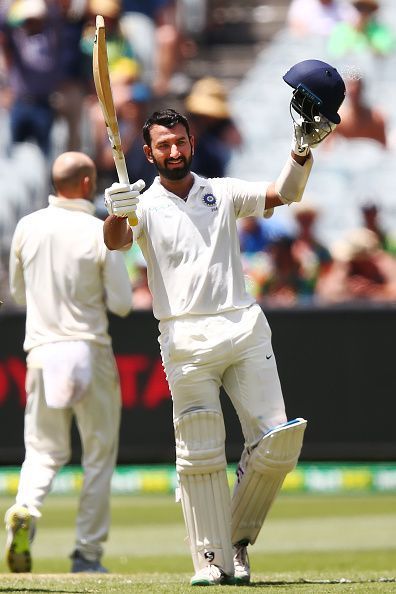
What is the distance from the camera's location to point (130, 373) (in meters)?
10.8

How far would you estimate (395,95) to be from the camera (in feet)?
43.6

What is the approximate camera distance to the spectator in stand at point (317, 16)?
1327cm

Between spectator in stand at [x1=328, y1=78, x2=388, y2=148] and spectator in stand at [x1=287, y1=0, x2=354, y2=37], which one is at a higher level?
spectator in stand at [x1=287, y1=0, x2=354, y2=37]

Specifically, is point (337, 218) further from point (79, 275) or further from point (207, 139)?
point (79, 275)

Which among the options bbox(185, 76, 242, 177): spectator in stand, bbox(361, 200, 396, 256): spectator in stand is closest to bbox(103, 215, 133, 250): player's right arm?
bbox(361, 200, 396, 256): spectator in stand

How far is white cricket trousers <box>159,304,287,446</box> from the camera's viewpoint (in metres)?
5.36

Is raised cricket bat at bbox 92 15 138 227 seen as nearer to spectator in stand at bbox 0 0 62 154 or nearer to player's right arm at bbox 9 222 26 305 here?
player's right arm at bbox 9 222 26 305

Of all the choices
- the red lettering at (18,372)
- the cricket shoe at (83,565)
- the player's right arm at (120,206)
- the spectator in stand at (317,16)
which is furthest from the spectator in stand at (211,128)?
the player's right arm at (120,206)

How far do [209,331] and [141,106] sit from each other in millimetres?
7464

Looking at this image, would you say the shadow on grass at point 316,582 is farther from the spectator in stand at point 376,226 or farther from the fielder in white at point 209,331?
the spectator in stand at point 376,226

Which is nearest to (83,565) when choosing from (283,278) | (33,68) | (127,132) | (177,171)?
(177,171)

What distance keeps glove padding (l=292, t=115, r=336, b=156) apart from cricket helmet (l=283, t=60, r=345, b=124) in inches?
0.9

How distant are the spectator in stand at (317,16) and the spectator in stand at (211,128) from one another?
Result: 1.24 meters

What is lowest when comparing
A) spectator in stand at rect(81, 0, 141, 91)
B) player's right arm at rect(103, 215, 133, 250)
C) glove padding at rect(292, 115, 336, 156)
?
player's right arm at rect(103, 215, 133, 250)
